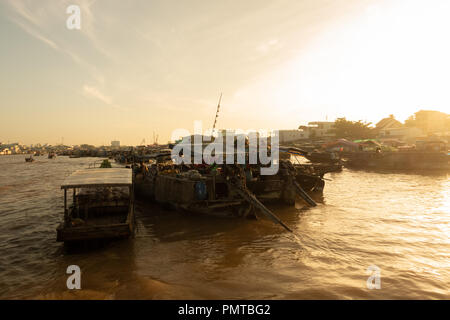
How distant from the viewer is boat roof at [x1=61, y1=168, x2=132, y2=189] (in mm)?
8383

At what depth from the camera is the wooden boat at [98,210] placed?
7.94m

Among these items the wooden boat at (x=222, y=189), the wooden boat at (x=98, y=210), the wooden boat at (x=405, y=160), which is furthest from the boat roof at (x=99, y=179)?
the wooden boat at (x=405, y=160)

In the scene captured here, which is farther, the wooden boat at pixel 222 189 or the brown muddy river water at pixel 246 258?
the wooden boat at pixel 222 189

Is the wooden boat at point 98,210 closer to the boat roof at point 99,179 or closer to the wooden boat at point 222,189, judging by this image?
the boat roof at point 99,179

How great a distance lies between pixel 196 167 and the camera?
15492 millimetres

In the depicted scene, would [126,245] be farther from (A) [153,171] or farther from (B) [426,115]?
(B) [426,115]

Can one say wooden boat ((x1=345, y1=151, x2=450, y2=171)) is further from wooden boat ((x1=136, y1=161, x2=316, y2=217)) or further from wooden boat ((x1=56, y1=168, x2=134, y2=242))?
wooden boat ((x1=56, y1=168, x2=134, y2=242))

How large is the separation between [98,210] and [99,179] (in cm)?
264

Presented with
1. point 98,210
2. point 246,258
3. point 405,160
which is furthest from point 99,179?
point 405,160

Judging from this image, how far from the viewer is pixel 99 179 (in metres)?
8.96

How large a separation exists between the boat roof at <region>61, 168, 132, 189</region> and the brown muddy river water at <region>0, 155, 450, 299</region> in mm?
2320

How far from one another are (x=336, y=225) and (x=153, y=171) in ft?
38.6
